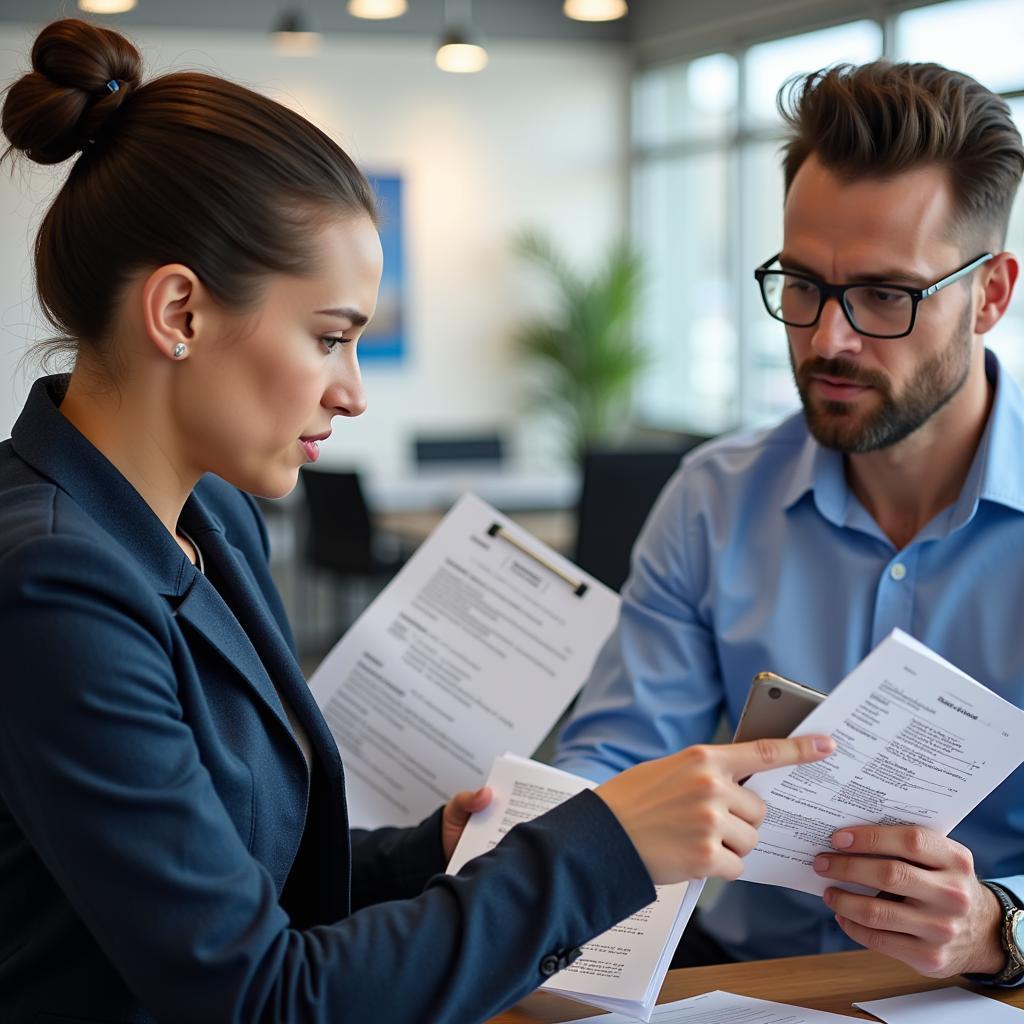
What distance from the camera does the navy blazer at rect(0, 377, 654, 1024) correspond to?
3.07 ft

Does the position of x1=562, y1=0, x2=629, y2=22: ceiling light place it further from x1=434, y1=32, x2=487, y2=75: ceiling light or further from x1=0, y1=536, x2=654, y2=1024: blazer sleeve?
x1=0, y1=536, x2=654, y2=1024: blazer sleeve

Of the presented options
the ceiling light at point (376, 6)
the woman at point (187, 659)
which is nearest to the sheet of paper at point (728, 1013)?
the woman at point (187, 659)

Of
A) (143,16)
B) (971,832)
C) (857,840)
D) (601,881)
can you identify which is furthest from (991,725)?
(143,16)

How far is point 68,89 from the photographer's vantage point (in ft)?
3.73

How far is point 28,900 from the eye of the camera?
3.48 ft

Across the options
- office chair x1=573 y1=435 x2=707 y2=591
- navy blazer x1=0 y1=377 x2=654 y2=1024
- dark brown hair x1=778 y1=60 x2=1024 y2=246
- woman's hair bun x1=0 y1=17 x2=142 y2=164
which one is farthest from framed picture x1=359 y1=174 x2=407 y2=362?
navy blazer x1=0 y1=377 x2=654 y2=1024

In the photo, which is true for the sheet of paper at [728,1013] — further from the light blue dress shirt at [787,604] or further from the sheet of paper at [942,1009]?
the light blue dress shirt at [787,604]

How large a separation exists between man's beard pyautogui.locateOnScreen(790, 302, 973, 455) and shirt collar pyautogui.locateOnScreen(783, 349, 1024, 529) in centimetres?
7

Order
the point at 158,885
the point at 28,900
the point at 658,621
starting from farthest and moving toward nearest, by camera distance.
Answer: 1. the point at 658,621
2. the point at 28,900
3. the point at 158,885

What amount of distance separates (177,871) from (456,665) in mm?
751

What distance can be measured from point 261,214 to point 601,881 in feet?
2.03

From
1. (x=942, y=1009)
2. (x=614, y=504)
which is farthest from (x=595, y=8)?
(x=942, y=1009)

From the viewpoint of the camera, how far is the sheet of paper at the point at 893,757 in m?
1.06

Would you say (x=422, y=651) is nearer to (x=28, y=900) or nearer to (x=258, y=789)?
(x=258, y=789)
